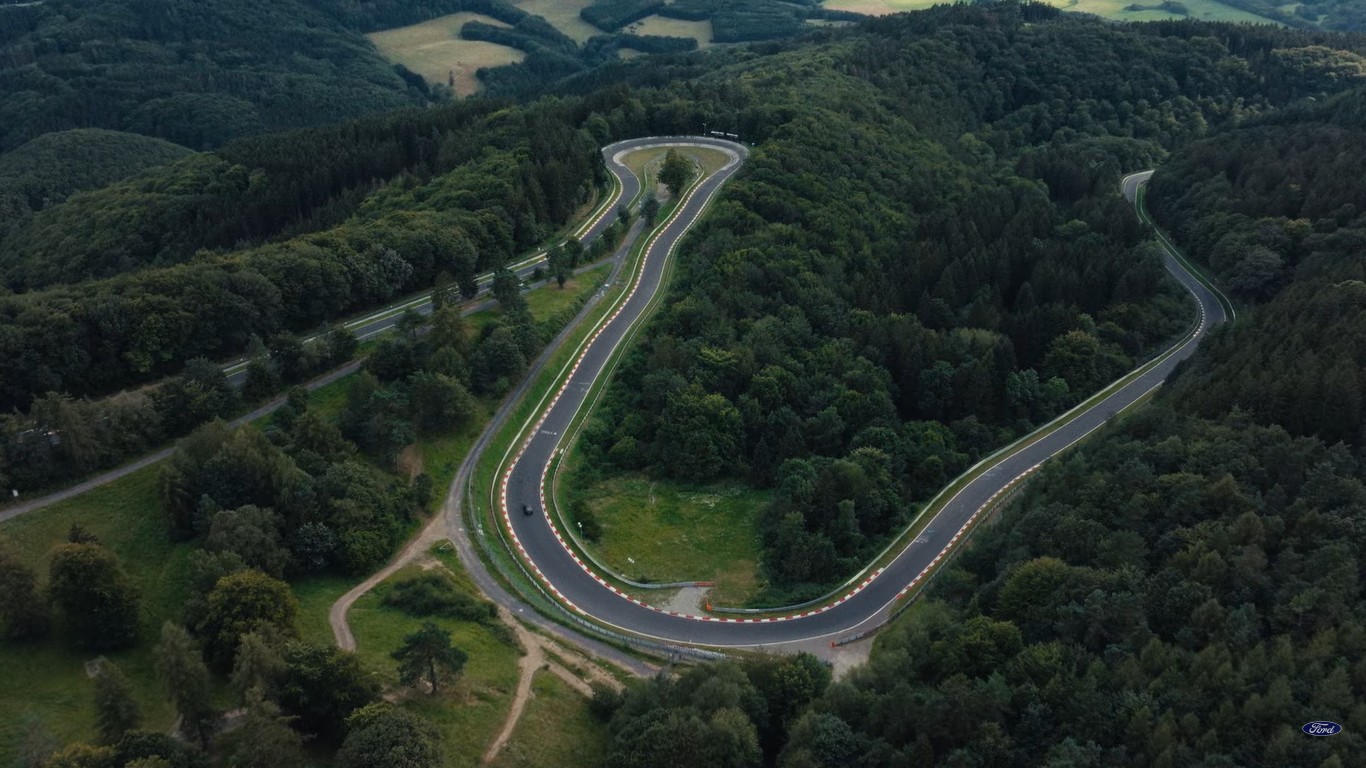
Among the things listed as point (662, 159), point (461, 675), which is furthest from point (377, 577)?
point (662, 159)

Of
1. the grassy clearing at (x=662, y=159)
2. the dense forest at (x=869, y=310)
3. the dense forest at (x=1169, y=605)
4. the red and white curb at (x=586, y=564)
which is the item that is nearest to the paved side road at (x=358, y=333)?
the grassy clearing at (x=662, y=159)

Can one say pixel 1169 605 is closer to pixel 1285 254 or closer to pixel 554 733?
pixel 554 733

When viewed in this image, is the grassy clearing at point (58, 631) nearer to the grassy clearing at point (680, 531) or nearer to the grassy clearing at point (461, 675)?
the grassy clearing at point (461, 675)

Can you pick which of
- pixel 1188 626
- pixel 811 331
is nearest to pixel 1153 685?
pixel 1188 626

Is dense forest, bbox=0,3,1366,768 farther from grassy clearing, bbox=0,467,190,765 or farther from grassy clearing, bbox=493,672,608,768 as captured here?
grassy clearing, bbox=493,672,608,768

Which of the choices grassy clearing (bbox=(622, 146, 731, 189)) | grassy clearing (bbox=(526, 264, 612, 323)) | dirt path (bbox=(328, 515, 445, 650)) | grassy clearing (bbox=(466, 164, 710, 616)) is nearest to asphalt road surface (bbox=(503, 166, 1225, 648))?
grassy clearing (bbox=(466, 164, 710, 616))
